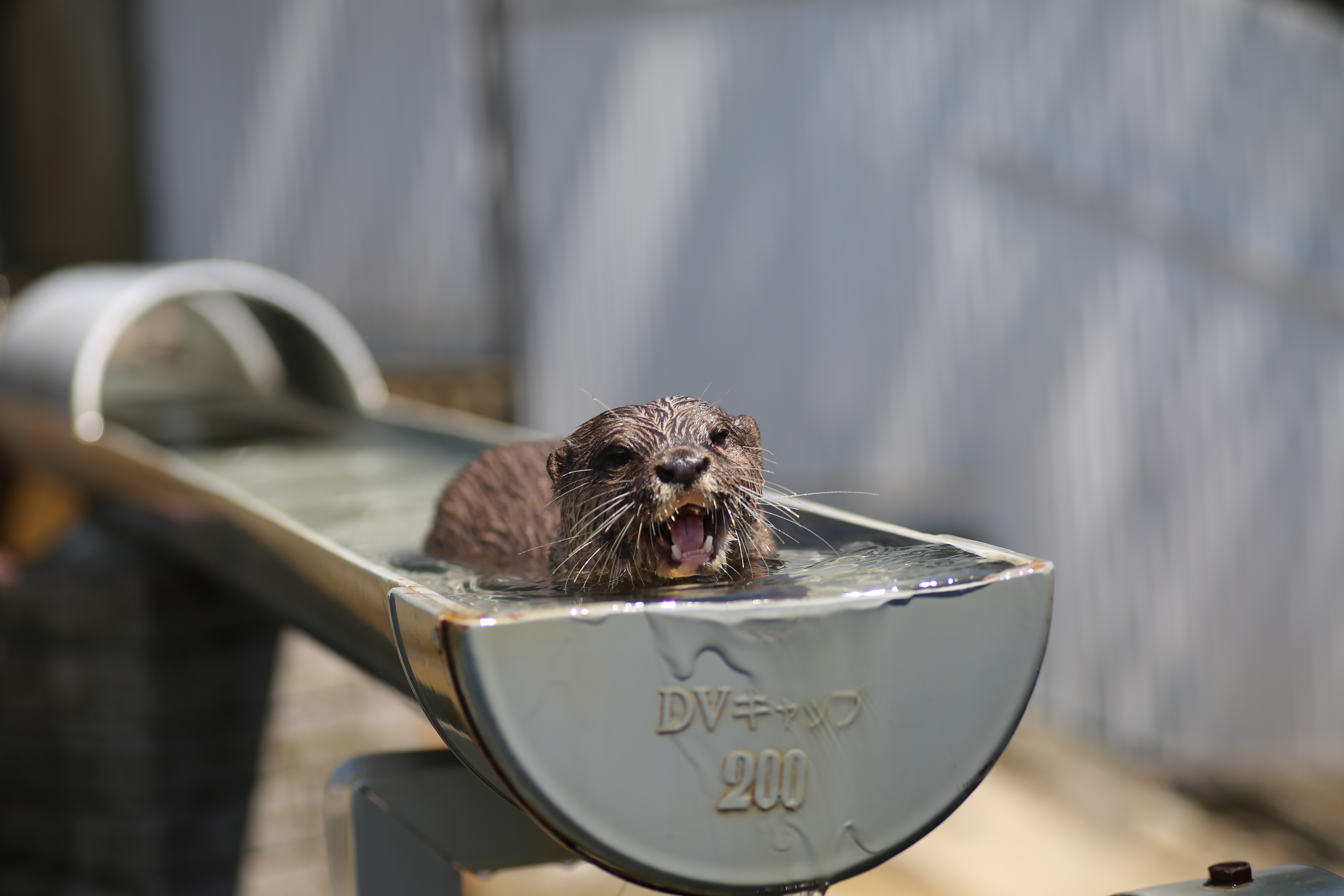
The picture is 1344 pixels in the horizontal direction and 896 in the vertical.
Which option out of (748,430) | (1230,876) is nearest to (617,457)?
(748,430)

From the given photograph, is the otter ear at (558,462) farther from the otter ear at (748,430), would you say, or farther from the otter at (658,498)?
the otter ear at (748,430)

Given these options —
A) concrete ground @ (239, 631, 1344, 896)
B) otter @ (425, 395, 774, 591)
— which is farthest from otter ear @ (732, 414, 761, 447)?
concrete ground @ (239, 631, 1344, 896)

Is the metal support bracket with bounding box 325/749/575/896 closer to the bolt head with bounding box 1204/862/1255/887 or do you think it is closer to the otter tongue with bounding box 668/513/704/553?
the otter tongue with bounding box 668/513/704/553

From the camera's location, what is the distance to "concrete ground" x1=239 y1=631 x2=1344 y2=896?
12.2ft

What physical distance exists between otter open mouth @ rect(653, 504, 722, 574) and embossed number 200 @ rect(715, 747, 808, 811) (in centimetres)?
48

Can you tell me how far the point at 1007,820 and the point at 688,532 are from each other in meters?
4.05

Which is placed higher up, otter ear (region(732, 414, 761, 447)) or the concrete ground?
otter ear (region(732, 414, 761, 447))

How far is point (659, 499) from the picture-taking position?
1.60 meters

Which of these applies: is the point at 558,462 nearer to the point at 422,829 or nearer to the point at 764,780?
the point at 422,829

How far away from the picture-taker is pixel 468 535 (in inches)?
89.2

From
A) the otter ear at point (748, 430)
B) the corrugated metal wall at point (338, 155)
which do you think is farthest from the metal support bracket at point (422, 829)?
the corrugated metal wall at point (338, 155)

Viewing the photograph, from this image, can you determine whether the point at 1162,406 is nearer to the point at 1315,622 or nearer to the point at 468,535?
the point at 1315,622

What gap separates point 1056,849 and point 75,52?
764cm

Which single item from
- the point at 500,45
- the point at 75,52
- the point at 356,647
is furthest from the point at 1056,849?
the point at 75,52
